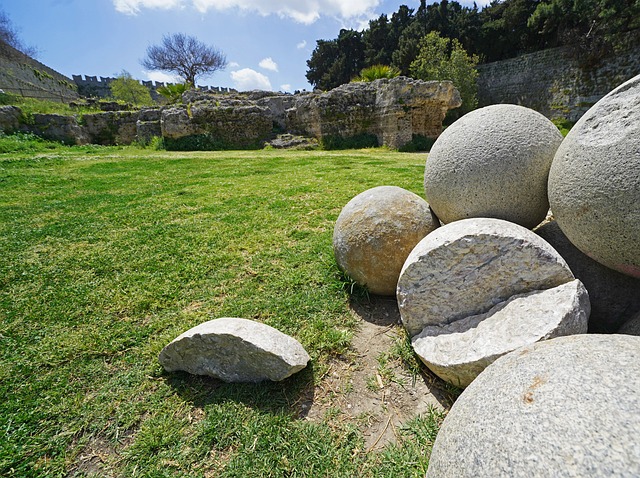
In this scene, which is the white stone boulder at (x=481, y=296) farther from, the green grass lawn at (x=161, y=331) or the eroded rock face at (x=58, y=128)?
the eroded rock face at (x=58, y=128)

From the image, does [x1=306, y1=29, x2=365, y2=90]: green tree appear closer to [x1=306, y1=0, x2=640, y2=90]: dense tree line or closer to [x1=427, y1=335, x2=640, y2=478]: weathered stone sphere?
[x1=306, y1=0, x2=640, y2=90]: dense tree line

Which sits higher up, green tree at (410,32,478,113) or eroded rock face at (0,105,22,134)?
green tree at (410,32,478,113)

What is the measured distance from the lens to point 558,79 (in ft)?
74.4

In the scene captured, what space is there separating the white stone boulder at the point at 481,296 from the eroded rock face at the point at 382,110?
13833 millimetres

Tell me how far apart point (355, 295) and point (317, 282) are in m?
0.48

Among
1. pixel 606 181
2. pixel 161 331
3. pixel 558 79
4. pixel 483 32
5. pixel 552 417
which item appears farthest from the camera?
pixel 483 32

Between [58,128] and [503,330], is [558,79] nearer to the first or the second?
[503,330]

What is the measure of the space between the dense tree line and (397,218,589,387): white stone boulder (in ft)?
85.5

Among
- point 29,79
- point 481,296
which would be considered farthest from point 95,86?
point 481,296

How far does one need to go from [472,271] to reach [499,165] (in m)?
0.90

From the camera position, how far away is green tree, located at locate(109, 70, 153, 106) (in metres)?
33.0

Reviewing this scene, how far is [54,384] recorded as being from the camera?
236 centimetres

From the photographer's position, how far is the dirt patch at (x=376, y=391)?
2.11m

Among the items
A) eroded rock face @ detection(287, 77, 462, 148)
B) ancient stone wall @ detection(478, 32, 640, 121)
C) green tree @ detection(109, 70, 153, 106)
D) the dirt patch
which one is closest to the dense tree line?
ancient stone wall @ detection(478, 32, 640, 121)
